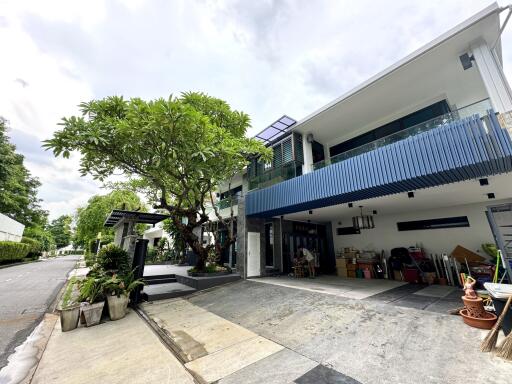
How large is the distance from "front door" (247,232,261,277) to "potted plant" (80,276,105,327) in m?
5.87

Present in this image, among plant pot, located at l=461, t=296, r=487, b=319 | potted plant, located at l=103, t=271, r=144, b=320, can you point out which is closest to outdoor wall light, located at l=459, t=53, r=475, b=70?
plant pot, located at l=461, t=296, r=487, b=319

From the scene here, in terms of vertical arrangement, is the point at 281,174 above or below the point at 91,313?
above

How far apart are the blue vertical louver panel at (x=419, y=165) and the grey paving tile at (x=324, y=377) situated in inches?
182

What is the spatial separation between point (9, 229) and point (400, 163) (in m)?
34.7

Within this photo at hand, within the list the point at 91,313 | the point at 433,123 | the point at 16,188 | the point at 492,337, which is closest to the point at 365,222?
the point at 433,123

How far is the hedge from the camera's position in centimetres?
1819

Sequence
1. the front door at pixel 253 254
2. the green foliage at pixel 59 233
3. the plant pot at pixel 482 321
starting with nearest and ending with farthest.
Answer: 1. the plant pot at pixel 482 321
2. the front door at pixel 253 254
3. the green foliage at pixel 59 233

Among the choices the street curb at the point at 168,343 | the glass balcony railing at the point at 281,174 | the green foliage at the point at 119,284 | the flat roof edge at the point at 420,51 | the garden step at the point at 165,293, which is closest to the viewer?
the street curb at the point at 168,343

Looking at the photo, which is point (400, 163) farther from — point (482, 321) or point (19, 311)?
point (19, 311)

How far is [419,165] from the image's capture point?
5117mm

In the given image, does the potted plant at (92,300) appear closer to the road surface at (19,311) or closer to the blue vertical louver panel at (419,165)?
the road surface at (19,311)

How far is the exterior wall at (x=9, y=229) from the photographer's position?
20.4 metres

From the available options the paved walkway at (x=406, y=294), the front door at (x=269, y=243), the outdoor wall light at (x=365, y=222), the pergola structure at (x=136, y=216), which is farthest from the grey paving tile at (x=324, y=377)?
the front door at (x=269, y=243)

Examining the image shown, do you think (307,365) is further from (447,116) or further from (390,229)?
(390,229)
